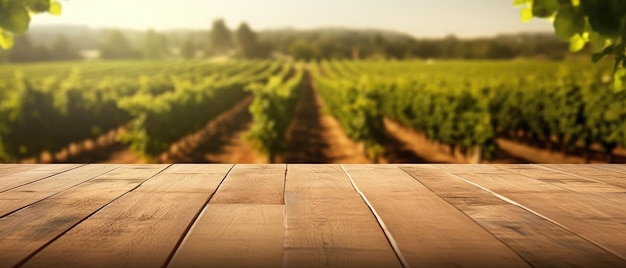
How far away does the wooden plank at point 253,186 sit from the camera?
5.96ft

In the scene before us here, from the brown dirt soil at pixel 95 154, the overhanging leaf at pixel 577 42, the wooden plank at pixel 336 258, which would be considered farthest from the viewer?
the brown dirt soil at pixel 95 154

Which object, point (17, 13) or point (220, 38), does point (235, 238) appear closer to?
point (17, 13)

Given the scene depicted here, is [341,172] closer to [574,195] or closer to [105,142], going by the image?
[574,195]

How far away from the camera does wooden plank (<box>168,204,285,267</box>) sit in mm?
1160

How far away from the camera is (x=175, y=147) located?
15.4 metres

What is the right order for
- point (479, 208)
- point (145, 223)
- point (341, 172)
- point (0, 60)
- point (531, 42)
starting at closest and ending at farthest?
point (145, 223), point (479, 208), point (341, 172), point (0, 60), point (531, 42)

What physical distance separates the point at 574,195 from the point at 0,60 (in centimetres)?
9051

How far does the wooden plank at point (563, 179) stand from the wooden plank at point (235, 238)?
1359 mm

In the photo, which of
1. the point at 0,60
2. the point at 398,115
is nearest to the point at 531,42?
the point at 398,115

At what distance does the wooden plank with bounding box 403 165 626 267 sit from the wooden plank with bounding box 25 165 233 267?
91 cm

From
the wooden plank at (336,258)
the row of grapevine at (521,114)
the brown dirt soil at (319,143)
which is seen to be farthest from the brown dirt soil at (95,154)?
the wooden plank at (336,258)

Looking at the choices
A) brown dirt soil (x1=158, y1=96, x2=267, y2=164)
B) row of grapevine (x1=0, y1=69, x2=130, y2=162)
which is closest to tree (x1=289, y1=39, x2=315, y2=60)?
brown dirt soil (x1=158, y1=96, x2=267, y2=164)

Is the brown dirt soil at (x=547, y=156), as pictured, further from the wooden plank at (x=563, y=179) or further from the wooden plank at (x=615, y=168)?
the wooden plank at (x=563, y=179)

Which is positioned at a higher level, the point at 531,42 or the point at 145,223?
the point at 531,42
